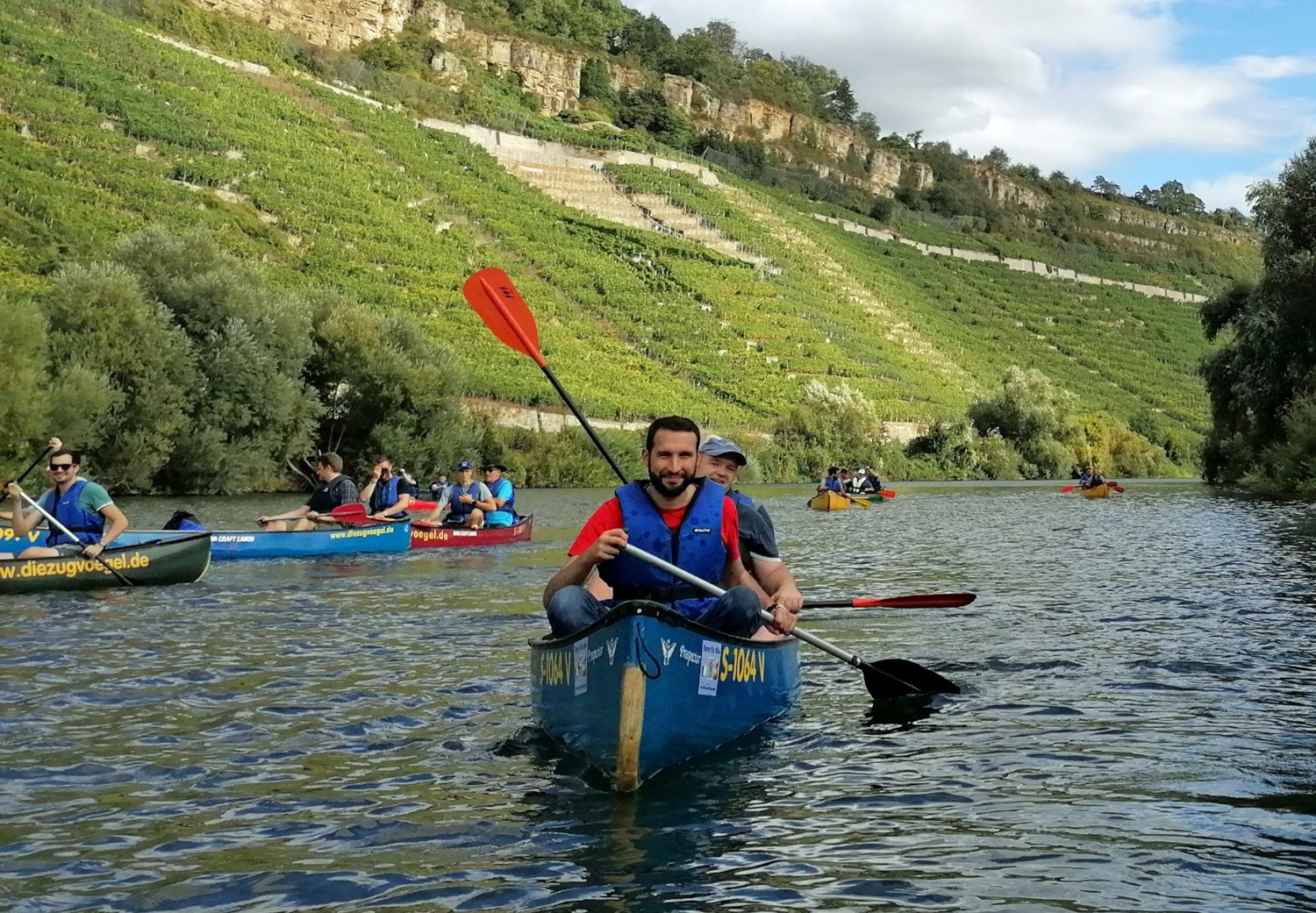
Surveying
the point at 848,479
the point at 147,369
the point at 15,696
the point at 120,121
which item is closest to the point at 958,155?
the point at 120,121

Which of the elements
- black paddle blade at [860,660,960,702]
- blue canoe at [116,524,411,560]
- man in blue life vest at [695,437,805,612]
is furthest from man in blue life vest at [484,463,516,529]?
man in blue life vest at [695,437,805,612]

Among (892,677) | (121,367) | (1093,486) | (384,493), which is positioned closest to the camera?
(892,677)

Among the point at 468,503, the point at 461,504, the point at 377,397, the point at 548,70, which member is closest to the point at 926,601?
the point at 468,503

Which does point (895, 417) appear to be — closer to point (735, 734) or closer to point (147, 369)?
point (147, 369)

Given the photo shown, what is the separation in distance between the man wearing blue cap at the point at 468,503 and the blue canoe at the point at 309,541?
1.79 metres

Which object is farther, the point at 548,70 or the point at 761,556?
the point at 548,70

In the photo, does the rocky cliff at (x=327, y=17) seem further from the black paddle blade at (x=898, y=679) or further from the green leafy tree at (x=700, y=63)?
the black paddle blade at (x=898, y=679)

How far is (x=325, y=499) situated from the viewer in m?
22.9

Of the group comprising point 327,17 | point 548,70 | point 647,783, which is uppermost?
point 548,70

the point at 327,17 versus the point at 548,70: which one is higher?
the point at 548,70

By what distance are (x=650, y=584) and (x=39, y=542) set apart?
11901mm

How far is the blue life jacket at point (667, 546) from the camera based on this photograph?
7.96 metres

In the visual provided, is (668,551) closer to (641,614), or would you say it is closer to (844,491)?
(641,614)

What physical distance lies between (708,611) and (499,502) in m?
17.6
